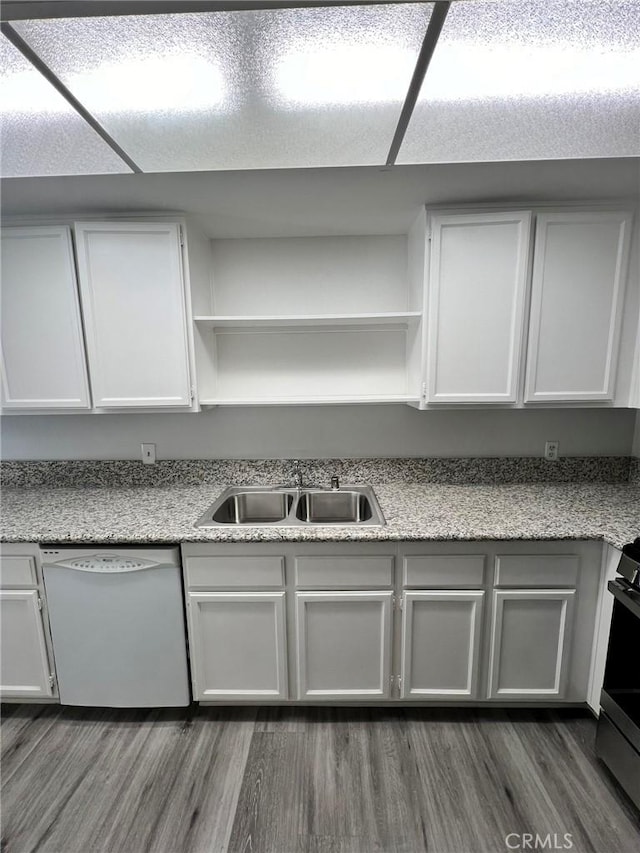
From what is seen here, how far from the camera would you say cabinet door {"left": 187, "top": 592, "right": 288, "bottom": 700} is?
158cm

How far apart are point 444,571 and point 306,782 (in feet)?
3.17

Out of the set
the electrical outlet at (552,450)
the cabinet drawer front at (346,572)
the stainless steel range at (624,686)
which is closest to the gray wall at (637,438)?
the electrical outlet at (552,450)

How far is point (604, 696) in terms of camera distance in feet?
4.67

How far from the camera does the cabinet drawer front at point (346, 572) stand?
1555 mm

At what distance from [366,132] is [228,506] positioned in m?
1.76

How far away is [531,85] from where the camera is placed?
94 cm

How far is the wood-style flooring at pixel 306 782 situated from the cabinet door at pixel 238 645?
17cm

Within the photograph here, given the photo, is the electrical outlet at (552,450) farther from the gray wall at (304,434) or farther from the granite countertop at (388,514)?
the granite countertop at (388,514)

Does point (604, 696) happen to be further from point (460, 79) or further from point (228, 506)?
point (460, 79)

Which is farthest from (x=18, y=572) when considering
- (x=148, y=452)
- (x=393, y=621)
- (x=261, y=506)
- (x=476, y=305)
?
(x=476, y=305)

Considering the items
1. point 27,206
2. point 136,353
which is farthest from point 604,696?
point 27,206

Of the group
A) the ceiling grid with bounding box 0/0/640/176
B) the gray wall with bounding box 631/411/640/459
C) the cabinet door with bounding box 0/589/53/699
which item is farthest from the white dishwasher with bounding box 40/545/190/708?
the gray wall with bounding box 631/411/640/459

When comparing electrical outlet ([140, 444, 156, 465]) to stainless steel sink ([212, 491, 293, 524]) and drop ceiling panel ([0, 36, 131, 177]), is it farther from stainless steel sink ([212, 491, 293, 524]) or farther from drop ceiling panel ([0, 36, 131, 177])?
drop ceiling panel ([0, 36, 131, 177])

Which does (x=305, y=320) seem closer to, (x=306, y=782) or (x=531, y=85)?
(x=531, y=85)
